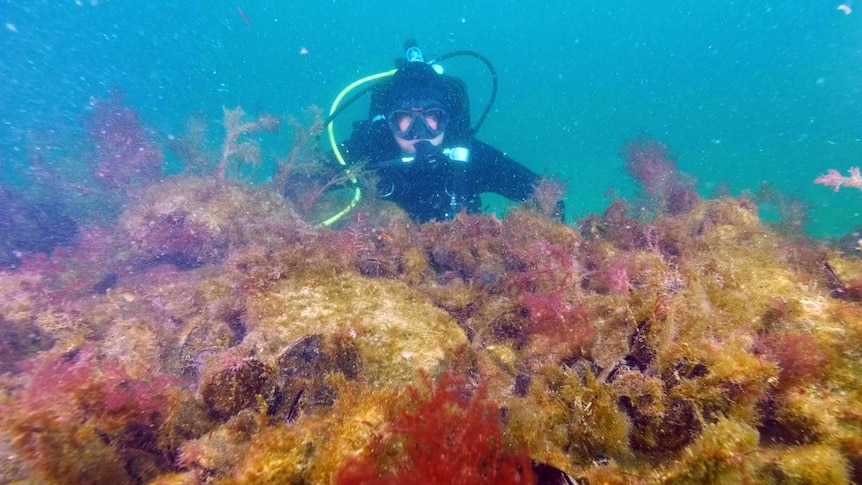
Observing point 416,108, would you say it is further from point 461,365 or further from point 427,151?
point 461,365

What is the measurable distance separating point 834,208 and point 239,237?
35320 millimetres

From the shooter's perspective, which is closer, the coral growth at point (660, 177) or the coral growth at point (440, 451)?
the coral growth at point (440, 451)

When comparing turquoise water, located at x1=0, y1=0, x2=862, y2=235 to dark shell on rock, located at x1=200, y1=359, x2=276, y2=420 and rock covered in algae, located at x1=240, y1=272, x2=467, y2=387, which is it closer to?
rock covered in algae, located at x1=240, y1=272, x2=467, y2=387

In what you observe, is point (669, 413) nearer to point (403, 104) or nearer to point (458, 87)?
point (403, 104)

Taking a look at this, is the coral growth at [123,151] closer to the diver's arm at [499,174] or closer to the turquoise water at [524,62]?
the diver's arm at [499,174]

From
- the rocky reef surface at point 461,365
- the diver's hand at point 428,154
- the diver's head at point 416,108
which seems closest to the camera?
the rocky reef surface at point 461,365

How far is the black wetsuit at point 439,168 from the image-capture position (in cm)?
720

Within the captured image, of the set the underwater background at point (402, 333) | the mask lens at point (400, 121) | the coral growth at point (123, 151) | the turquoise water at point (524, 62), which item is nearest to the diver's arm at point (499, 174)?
the underwater background at point (402, 333)

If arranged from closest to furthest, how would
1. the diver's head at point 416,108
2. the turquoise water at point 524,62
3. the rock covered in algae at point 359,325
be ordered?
the rock covered in algae at point 359,325 < the diver's head at point 416,108 < the turquoise water at point 524,62

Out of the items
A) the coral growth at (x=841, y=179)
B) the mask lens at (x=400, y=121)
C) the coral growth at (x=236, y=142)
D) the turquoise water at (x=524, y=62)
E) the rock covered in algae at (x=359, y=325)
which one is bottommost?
the rock covered in algae at (x=359, y=325)

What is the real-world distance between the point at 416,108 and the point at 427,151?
1015 millimetres

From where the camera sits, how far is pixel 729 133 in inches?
2493

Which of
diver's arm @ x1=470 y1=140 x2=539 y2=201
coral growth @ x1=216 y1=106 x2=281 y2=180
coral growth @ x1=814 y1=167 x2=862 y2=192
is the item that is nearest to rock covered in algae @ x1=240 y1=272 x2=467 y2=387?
coral growth @ x1=814 y1=167 x2=862 y2=192

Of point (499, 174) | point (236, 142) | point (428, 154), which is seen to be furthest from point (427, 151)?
point (236, 142)
